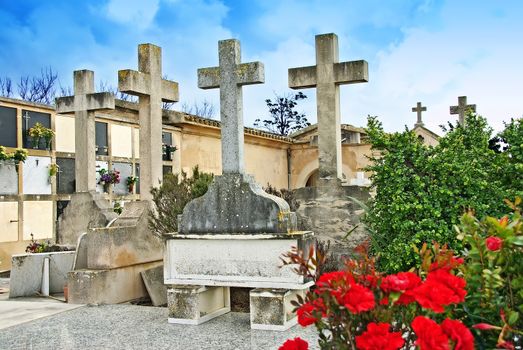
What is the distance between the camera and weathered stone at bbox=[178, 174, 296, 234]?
17.7 feet

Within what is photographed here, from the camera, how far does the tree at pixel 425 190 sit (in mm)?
4988

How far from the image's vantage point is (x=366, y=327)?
202 centimetres

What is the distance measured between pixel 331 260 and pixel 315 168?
1134 centimetres

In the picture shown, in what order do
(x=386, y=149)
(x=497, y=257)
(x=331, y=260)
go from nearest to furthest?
(x=497, y=257), (x=386, y=149), (x=331, y=260)

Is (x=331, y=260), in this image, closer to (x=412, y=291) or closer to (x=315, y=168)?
(x=412, y=291)

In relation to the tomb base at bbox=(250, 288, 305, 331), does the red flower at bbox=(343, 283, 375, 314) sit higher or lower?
higher

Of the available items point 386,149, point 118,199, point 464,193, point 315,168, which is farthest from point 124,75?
point 315,168

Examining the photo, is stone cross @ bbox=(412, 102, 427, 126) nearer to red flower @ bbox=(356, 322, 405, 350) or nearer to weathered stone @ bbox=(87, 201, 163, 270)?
weathered stone @ bbox=(87, 201, 163, 270)

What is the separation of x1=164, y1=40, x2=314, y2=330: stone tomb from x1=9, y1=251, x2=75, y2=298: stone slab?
3199 mm

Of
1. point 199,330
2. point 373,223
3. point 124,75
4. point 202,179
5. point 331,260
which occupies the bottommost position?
point 199,330

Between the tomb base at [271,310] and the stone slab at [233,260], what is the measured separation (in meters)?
0.11

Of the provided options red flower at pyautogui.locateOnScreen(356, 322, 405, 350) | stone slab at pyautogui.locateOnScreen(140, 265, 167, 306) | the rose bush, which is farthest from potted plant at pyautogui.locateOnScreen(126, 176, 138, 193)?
red flower at pyautogui.locateOnScreen(356, 322, 405, 350)

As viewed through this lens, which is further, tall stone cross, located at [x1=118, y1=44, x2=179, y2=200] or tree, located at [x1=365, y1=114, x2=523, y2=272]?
tall stone cross, located at [x1=118, y1=44, x2=179, y2=200]

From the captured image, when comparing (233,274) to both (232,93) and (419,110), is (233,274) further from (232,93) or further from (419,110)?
(419,110)
